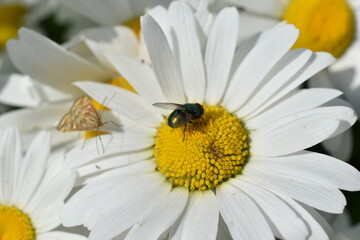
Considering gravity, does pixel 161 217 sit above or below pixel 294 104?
below

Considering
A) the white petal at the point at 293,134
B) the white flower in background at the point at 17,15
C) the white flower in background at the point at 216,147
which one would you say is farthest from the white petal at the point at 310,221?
the white flower in background at the point at 17,15

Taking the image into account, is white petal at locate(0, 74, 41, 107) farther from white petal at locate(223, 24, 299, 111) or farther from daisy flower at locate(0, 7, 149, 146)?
white petal at locate(223, 24, 299, 111)

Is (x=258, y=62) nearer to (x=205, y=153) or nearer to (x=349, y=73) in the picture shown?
(x=205, y=153)

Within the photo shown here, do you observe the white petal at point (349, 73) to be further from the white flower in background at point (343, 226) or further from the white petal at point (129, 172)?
the white petal at point (129, 172)

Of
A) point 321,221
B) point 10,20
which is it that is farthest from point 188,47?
point 10,20

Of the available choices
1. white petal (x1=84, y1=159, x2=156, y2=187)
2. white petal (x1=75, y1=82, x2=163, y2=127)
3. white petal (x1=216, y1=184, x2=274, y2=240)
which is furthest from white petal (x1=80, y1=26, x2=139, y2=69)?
white petal (x1=216, y1=184, x2=274, y2=240)
